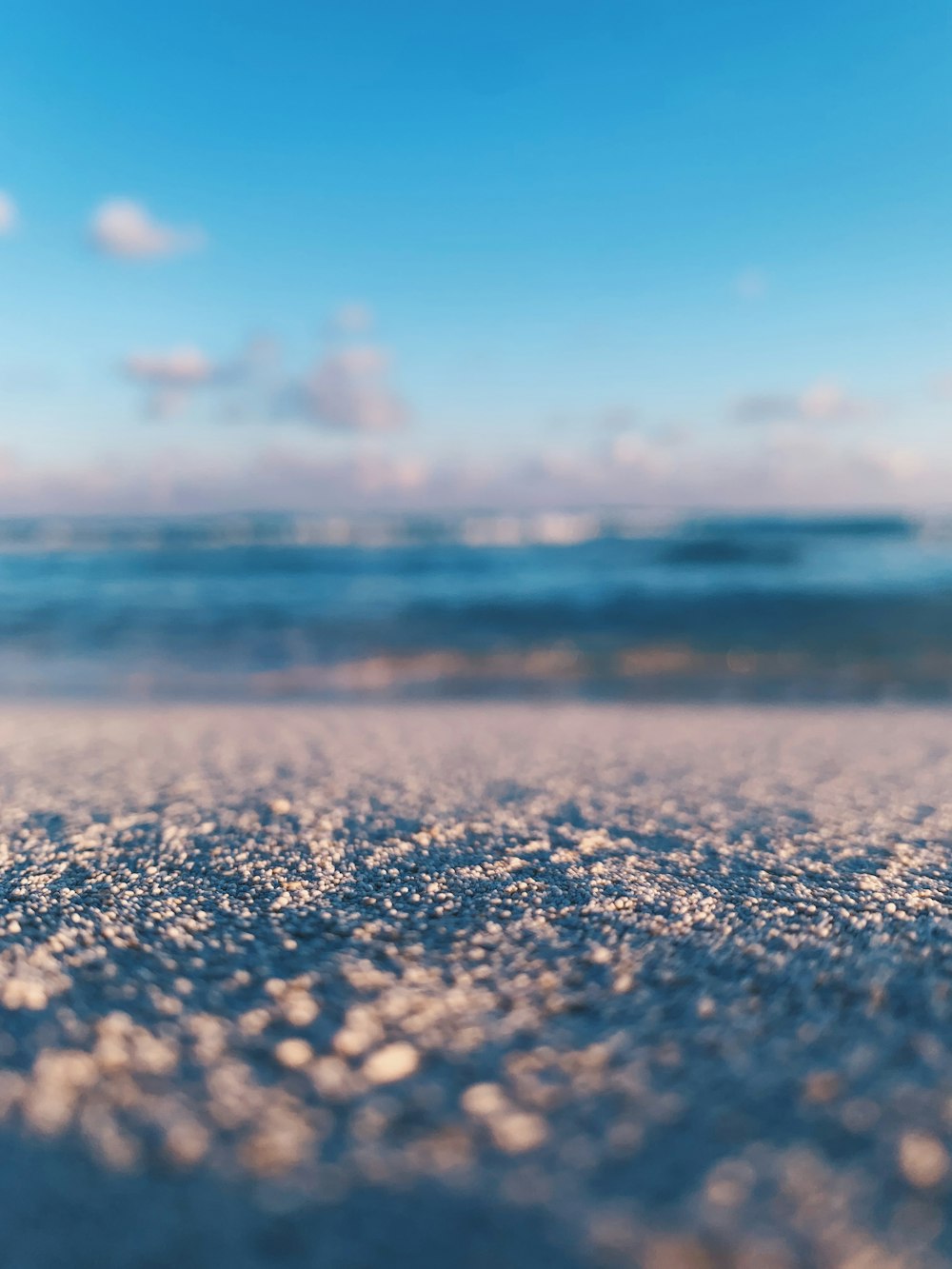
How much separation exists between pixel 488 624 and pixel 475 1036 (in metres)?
11.5

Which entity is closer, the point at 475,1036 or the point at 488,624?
the point at 475,1036

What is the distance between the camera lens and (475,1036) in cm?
218

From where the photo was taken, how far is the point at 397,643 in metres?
11.8

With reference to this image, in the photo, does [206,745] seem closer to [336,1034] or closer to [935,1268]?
[336,1034]

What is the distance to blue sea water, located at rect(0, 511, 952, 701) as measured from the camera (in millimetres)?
9453

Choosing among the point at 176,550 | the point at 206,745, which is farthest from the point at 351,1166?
the point at 176,550

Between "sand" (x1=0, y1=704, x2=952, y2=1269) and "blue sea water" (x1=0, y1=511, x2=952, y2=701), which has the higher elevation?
"blue sea water" (x1=0, y1=511, x2=952, y2=701)

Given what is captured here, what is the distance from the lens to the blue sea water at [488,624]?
9453 mm

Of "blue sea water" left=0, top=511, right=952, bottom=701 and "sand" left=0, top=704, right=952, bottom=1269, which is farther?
"blue sea water" left=0, top=511, right=952, bottom=701

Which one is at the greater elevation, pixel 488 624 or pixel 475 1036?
pixel 488 624

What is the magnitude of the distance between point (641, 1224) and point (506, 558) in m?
25.0

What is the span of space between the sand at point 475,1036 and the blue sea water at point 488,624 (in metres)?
5.19

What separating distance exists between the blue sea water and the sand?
519cm

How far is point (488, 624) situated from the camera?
44.7ft
